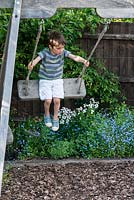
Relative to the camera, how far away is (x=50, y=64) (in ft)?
21.1

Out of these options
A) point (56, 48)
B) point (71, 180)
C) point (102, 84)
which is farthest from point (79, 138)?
point (56, 48)

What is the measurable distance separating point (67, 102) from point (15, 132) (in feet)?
3.02

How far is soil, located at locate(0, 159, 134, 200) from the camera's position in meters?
6.25

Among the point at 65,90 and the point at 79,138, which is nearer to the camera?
the point at 65,90

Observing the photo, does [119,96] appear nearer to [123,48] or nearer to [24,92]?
[123,48]

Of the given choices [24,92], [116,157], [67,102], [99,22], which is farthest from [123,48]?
[24,92]

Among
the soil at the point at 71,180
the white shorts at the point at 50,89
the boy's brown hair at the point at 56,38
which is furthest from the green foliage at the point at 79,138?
the boy's brown hair at the point at 56,38

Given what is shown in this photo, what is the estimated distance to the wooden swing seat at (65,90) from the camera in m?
6.53

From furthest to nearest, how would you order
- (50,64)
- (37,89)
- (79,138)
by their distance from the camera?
(79,138) < (37,89) < (50,64)

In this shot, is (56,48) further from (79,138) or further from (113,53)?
(113,53)

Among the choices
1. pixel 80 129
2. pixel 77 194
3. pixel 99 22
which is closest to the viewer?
pixel 77 194

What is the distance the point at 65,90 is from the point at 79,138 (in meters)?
1.27

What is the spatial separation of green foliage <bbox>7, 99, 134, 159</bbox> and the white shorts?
4.02 feet

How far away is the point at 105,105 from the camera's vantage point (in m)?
8.68
